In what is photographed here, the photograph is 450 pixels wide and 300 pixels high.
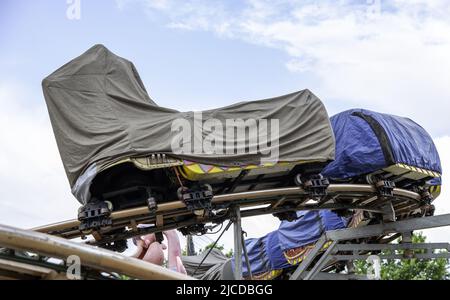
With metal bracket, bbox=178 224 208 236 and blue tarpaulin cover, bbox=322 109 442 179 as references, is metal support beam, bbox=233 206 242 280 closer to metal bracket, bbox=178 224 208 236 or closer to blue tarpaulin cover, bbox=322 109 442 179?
metal bracket, bbox=178 224 208 236

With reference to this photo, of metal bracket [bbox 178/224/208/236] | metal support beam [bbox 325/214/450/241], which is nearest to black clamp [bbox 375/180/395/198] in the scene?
metal support beam [bbox 325/214/450/241]

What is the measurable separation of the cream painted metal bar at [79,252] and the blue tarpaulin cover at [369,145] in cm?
547

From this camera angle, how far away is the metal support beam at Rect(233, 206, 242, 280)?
6.44m

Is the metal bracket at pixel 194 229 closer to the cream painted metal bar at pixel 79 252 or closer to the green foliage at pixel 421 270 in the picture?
the cream painted metal bar at pixel 79 252

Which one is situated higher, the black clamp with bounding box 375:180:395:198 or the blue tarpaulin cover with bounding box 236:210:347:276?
the black clamp with bounding box 375:180:395:198

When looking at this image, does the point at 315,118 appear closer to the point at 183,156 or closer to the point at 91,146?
the point at 183,156

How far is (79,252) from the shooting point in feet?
7.57

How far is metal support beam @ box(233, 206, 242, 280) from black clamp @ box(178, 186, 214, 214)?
712mm

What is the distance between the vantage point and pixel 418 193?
8531 mm

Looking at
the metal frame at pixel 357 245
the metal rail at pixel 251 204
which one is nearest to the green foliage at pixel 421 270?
the metal frame at pixel 357 245

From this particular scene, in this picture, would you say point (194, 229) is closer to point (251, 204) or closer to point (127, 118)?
point (251, 204)

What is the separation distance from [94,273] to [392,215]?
23.0ft

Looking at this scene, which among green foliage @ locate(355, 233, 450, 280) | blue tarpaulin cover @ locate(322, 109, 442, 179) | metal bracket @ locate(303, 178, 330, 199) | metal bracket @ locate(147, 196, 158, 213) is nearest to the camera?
metal bracket @ locate(147, 196, 158, 213)

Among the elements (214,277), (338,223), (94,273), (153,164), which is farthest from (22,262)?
(214,277)
